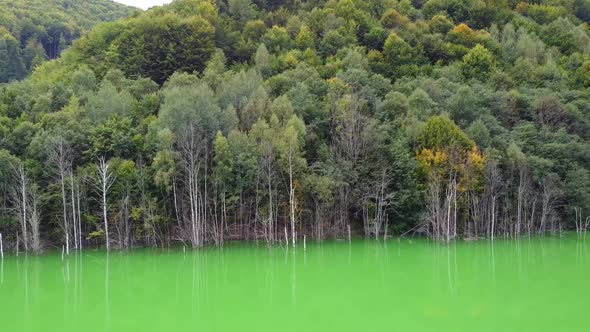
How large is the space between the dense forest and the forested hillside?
16.8 meters

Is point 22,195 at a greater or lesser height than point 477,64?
lesser

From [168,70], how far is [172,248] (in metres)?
23.1

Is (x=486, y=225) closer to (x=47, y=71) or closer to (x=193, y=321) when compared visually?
(x=193, y=321)

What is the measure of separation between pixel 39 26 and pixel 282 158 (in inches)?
2145

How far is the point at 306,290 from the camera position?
58.9 ft

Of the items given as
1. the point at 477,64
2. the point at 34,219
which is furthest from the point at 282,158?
the point at 477,64

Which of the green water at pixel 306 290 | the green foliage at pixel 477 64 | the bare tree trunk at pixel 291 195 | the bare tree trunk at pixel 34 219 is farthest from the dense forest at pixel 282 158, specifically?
the green water at pixel 306 290

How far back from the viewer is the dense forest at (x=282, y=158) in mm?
32375

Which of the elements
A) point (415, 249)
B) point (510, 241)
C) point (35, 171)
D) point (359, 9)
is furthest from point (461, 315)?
point (359, 9)

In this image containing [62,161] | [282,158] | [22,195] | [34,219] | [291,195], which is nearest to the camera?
[34,219]

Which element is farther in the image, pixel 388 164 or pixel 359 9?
pixel 359 9

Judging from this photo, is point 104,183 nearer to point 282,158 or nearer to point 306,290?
point 282,158

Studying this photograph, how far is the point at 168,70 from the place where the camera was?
4984 cm

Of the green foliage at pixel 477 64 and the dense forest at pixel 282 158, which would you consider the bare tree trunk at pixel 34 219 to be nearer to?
the dense forest at pixel 282 158
